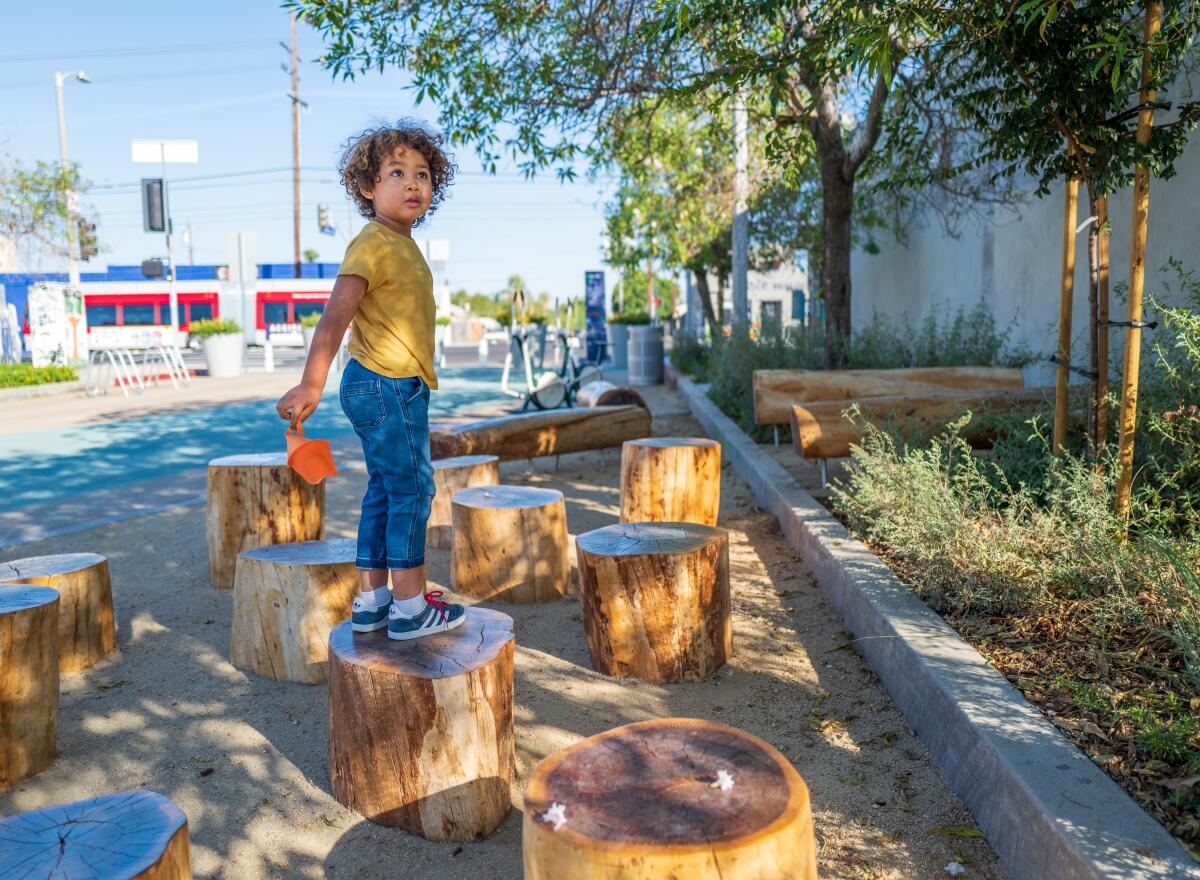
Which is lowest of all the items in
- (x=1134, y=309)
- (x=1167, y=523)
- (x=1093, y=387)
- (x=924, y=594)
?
(x=924, y=594)

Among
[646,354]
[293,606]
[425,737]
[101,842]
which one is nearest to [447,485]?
[293,606]

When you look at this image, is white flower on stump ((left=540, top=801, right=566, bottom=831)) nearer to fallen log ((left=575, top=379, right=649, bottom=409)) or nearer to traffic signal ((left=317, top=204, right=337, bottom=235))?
fallen log ((left=575, top=379, right=649, bottom=409))

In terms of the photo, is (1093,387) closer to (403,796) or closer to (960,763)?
(960,763)

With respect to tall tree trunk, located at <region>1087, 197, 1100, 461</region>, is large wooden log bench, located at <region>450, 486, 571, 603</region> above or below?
below

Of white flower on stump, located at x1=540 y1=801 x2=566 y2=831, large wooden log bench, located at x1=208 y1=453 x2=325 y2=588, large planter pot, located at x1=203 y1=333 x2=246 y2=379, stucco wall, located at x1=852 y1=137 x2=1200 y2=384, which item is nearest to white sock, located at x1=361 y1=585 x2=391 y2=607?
white flower on stump, located at x1=540 y1=801 x2=566 y2=831

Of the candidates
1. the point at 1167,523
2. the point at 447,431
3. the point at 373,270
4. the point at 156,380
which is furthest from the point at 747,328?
the point at 156,380

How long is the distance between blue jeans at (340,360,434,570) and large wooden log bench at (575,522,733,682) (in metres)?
0.99

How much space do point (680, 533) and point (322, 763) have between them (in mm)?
1758

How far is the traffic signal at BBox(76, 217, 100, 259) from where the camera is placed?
25.6 m

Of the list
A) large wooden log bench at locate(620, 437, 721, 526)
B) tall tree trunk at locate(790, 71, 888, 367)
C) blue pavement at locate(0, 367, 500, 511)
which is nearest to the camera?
large wooden log bench at locate(620, 437, 721, 526)

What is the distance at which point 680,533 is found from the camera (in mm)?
4246

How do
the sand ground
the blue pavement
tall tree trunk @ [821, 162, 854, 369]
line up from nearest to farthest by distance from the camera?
the sand ground, the blue pavement, tall tree trunk @ [821, 162, 854, 369]

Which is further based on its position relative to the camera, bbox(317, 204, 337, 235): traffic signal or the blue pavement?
bbox(317, 204, 337, 235): traffic signal

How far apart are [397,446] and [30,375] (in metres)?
18.9
